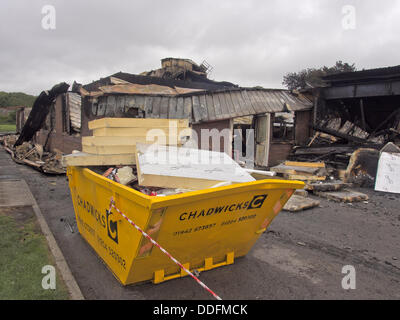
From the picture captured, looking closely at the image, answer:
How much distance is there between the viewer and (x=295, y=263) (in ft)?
14.5

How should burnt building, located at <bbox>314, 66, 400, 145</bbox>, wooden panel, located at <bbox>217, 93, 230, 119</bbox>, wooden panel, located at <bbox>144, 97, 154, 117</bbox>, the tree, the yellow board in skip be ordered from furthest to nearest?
the tree
burnt building, located at <bbox>314, 66, 400, 145</bbox>
wooden panel, located at <bbox>217, 93, 230, 119</bbox>
wooden panel, located at <bbox>144, 97, 154, 117</bbox>
the yellow board in skip

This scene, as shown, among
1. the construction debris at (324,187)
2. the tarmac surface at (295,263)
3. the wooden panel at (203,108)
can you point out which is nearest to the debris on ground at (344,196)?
the construction debris at (324,187)

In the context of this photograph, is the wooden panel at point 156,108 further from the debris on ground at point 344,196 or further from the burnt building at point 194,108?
the debris on ground at point 344,196

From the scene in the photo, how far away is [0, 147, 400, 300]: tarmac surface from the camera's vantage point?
11.6 ft

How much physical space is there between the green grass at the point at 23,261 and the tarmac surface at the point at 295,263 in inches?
14.3

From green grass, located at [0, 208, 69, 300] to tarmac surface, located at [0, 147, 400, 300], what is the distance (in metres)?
0.36

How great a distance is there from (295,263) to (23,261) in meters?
3.90

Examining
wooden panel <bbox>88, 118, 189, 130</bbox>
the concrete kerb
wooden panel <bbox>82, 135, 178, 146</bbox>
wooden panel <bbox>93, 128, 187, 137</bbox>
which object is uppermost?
wooden panel <bbox>88, 118, 189, 130</bbox>

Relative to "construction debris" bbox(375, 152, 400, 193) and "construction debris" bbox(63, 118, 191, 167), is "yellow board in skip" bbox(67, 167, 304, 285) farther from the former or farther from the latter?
"construction debris" bbox(375, 152, 400, 193)

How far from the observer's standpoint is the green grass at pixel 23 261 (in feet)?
10.7

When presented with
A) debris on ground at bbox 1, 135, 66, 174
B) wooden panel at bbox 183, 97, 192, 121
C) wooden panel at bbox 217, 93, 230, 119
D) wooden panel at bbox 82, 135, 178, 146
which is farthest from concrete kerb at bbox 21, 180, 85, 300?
wooden panel at bbox 217, 93, 230, 119

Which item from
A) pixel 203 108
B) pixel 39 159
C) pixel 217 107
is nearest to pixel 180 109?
→ pixel 203 108

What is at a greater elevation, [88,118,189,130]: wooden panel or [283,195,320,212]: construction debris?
[88,118,189,130]: wooden panel
